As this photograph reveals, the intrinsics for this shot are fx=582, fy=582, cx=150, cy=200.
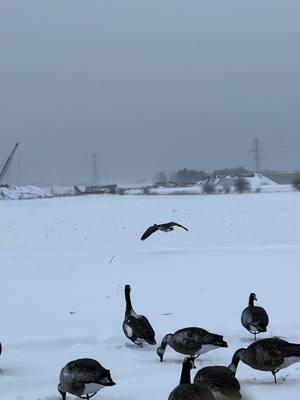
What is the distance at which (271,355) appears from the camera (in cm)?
749

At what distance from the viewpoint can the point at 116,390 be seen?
7.57 metres

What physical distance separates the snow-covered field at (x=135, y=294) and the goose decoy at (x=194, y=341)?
0.26m

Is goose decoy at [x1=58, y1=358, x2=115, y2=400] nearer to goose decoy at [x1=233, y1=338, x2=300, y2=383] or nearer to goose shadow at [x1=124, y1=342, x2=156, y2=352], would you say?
goose decoy at [x1=233, y1=338, x2=300, y2=383]

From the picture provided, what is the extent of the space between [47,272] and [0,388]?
11767 mm

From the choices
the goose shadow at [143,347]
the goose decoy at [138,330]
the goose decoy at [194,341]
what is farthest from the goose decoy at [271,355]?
the goose shadow at [143,347]

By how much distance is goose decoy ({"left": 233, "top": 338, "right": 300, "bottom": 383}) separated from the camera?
7.45 meters

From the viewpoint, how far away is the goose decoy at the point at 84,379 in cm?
682

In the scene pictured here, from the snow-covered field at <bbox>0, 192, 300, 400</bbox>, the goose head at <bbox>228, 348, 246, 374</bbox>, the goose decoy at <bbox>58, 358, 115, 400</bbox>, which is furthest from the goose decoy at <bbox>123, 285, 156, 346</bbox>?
the goose decoy at <bbox>58, 358, 115, 400</bbox>

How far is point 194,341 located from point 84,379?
2087 millimetres

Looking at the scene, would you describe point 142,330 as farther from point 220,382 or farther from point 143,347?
point 220,382

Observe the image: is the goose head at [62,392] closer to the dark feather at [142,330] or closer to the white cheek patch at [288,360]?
the dark feather at [142,330]

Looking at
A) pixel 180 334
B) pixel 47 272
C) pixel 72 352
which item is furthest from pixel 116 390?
pixel 47 272

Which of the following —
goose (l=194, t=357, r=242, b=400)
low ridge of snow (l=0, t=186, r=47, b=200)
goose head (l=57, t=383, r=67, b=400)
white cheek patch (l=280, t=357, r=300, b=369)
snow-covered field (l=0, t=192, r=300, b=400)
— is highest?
low ridge of snow (l=0, t=186, r=47, b=200)

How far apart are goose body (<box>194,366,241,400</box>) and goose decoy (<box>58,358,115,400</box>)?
1.08 metres
